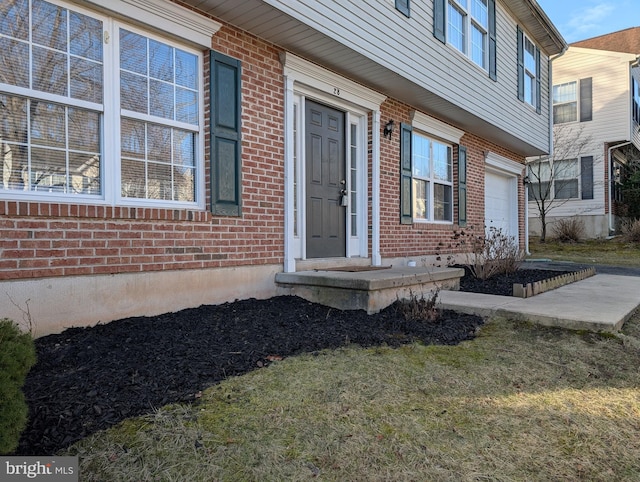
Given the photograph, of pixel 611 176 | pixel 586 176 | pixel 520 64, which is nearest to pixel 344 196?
pixel 520 64

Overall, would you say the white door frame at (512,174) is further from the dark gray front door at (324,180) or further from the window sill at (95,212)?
the window sill at (95,212)

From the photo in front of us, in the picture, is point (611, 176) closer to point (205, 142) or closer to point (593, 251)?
point (593, 251)

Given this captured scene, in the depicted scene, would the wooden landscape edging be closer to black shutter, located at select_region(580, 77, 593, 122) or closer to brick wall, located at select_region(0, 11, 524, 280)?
brick wall, located at select_region(0, 11, 524, 280)

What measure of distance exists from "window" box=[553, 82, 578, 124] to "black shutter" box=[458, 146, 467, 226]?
37.2 ft

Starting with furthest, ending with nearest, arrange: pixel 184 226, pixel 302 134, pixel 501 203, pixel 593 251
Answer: pixel 593 251 → pixel 501 203 → pixel 302 134 → pixel 184 226

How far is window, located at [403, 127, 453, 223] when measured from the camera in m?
7.84

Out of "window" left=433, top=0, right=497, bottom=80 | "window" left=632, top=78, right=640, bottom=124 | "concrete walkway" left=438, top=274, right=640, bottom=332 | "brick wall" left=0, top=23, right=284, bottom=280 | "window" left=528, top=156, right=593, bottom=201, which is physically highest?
"window" left=632, top=78, right=640, bottom=124

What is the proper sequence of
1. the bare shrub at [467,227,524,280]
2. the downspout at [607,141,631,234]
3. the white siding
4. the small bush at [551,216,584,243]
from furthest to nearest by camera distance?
1. the downspout at [607,141,631,234]
2. the white siding
3. the small bush at [551,216,584,243]
4. the bare shrub at [467,227,524,280]

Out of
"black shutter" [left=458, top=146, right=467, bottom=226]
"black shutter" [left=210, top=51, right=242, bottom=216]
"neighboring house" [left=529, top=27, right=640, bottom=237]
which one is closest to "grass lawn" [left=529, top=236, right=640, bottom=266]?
"neighboring house" [left=529, top=27, right=640, bottom=237]

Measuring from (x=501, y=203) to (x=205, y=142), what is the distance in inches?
370

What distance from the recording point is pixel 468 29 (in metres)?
8.05

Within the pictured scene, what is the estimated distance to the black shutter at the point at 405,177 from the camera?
7.17 meters

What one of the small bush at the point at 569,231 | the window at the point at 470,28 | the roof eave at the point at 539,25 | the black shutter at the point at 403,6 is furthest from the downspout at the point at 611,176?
the black shutter at the point at 403,6

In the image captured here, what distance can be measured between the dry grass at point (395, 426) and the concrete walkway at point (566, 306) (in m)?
0.71
